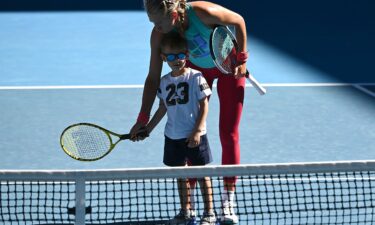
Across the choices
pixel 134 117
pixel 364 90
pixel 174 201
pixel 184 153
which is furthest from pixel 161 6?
pixel 364 90

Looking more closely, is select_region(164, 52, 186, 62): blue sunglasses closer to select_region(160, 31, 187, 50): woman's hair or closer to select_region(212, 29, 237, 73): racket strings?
select_region(160, 31, 187, 50): woman's hair

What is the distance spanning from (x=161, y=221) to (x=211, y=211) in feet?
1.03

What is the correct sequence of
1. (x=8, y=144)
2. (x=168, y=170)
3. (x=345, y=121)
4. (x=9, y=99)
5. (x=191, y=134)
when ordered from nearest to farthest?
(x=168, y=170) < (x=191, y=134) < (x=8, y=144) < (x=345, y=121) < (x=9, y=99)

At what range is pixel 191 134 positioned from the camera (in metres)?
4.79

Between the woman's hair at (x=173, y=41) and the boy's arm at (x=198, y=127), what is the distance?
330 mm

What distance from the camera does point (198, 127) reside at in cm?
477

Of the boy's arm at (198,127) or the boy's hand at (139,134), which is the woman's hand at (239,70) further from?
the boy's hand at (139,134)

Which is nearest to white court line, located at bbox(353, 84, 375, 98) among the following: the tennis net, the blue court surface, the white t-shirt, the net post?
the blue court surface

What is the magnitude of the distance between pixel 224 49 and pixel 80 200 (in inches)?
51.4

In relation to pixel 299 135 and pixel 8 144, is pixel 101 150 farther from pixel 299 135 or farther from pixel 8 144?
pixel 299 135

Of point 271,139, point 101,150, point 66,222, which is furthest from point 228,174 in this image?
point 271,139

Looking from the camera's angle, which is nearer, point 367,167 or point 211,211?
point 367,167

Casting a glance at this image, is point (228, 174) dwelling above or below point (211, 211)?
above

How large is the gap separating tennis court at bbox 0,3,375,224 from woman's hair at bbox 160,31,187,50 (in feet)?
2.58
